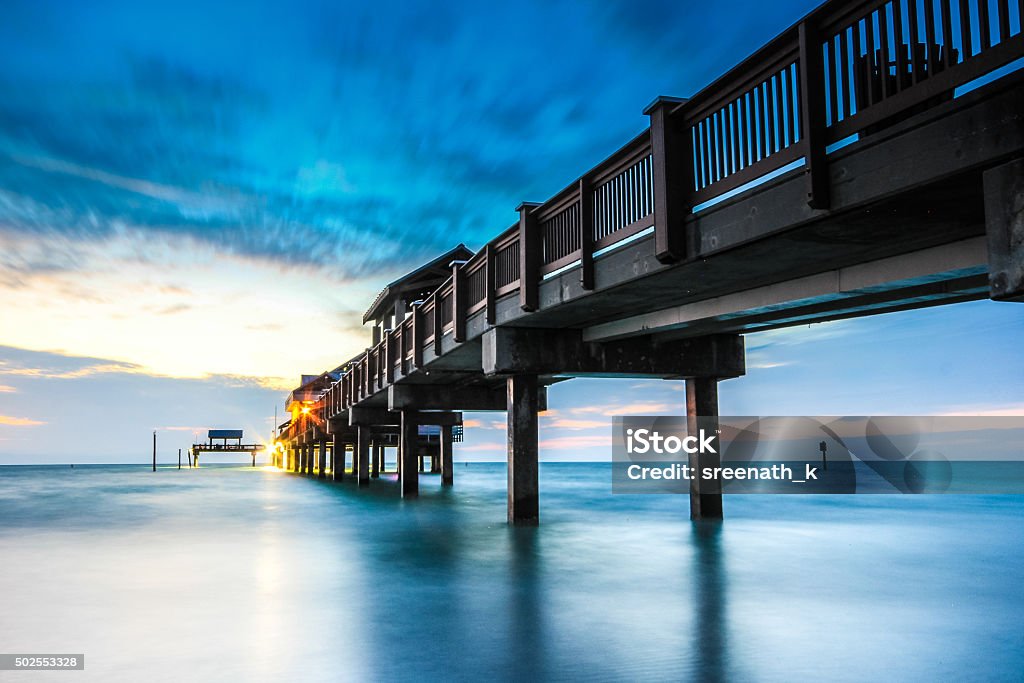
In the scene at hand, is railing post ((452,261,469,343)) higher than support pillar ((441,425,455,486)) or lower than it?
higher

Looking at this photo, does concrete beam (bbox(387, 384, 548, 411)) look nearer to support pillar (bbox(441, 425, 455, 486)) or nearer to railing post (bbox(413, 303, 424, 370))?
railing post (bbox(413, 303, 424, 370))

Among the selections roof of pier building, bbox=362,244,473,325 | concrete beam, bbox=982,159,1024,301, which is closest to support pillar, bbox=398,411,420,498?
roof of pier building, bbox=362,244,473,325

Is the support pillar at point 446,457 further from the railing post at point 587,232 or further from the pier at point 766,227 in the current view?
the railing post at point 587,232

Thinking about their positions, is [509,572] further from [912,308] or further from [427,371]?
[427,371]

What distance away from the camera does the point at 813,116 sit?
26.2ft

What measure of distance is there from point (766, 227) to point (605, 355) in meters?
9.88

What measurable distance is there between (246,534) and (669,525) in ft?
34.9

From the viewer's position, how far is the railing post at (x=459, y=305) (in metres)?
19.7

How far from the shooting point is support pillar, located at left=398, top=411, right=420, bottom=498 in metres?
32.9

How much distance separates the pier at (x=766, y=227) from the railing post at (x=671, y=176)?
22mm

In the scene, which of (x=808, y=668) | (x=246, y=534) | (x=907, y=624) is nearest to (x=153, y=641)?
(x=808, y=668)

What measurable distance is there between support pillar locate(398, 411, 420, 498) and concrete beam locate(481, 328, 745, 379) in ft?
49.1

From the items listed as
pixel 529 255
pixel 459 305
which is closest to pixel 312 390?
pixel 459 305

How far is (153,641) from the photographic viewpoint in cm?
816
